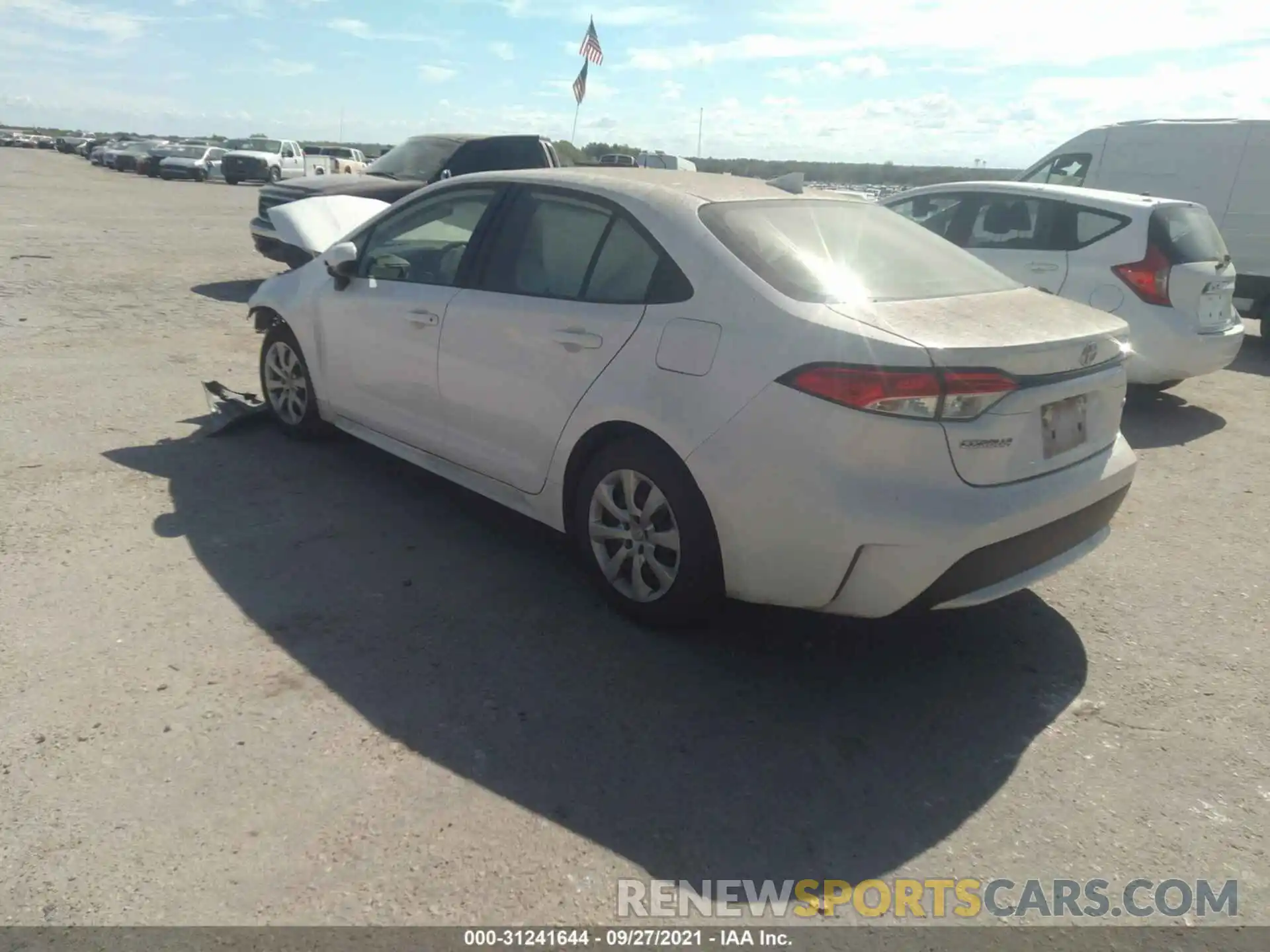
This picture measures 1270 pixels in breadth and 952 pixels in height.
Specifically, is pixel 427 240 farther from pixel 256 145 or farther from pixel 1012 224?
pixel 256 145

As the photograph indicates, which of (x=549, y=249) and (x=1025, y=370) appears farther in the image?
(x=549, y=249)

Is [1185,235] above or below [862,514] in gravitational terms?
above

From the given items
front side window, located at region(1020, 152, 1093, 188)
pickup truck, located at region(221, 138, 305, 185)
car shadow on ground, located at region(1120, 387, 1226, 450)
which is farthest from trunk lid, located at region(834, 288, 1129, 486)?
pickup truck, located at region(221, 138, 305, 185)

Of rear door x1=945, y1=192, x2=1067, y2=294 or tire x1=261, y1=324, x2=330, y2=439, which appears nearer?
tire x1=261, y1=324, x2=330, y2=439

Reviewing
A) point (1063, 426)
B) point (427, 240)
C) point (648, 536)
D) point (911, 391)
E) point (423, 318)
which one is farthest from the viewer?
point (427, 240)

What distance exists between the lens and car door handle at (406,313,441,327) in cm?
445

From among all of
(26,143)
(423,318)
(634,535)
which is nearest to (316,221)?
(423,318)

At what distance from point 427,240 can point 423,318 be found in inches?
24.8

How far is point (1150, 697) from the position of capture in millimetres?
3385

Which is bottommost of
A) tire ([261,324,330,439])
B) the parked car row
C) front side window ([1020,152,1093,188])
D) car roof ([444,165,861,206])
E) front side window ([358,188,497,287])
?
tire ([261,324,330,439])

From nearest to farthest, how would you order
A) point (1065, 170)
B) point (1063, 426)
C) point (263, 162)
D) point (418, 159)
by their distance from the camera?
point (1063, 426), point (418, 159), point (1065, 170), point (263, 162)

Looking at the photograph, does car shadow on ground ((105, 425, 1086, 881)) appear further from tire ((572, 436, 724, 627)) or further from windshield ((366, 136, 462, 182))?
windshield ((366, 136, 462, 182))

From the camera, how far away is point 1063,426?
3270 millimetres

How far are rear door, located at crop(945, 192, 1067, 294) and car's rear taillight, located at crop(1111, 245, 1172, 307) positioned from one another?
1.56 feet
